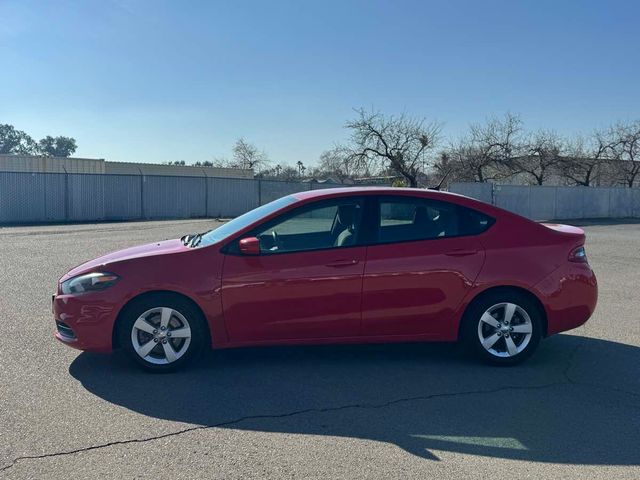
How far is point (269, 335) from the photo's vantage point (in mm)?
5035

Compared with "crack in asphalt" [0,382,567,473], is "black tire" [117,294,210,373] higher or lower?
higher

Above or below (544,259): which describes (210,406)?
below

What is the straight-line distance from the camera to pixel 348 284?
5.02m

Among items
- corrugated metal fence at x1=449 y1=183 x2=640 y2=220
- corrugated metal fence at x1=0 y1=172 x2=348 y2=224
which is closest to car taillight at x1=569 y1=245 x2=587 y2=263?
corrugated metal fence at x1=449 y1=183 x2=640 y2=220

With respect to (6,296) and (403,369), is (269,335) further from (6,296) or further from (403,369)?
(6,296)

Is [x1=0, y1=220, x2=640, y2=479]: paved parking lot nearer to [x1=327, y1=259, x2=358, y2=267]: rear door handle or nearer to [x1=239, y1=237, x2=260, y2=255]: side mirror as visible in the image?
[x1=327, y1=259, x2=358, y2=267]: rear door handle

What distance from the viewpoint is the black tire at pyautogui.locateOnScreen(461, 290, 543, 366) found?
5.26m

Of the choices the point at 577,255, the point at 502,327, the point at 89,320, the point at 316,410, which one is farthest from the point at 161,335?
the point at 577,255

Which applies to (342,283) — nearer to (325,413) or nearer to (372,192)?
(372,192)

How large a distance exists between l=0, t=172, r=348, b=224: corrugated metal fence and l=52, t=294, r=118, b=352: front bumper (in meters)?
22.8

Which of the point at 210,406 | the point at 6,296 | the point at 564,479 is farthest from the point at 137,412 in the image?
the point at 6,296

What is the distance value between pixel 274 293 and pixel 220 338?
0.61m

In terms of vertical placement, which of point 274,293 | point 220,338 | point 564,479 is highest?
point 274,293

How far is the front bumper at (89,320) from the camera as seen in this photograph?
15.9 feet
